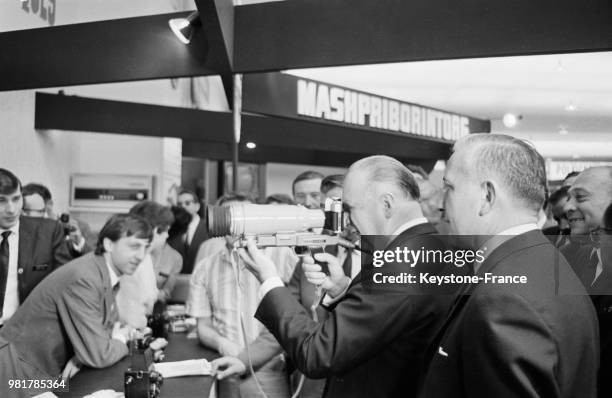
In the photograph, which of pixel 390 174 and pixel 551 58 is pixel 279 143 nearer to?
pixel 551 58

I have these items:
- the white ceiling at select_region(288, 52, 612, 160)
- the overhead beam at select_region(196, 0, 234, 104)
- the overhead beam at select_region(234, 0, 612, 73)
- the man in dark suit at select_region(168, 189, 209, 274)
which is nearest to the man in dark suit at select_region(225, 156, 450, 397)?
the overhead beam at select_region(234, 0, 612, 73)

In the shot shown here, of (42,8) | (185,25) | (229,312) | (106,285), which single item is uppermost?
(42,8)

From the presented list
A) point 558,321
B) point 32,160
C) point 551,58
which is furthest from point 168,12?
point 551,58

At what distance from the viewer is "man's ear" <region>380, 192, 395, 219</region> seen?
1.26 m

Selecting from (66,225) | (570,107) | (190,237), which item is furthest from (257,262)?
(570,107)

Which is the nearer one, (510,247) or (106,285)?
(510,247)

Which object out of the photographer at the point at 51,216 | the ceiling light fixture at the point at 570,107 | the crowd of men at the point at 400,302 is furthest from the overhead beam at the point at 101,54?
the ceiling light fixture at the point at 570,107

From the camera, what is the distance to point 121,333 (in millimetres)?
2301

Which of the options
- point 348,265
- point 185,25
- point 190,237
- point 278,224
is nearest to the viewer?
point 278,224

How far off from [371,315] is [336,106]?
13.3 ft

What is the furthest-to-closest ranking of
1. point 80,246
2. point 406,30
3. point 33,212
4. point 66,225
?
point 80,246 < point 66,225 < point 33,212 < point 406,30

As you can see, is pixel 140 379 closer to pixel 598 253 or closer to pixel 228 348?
pixel 228 348

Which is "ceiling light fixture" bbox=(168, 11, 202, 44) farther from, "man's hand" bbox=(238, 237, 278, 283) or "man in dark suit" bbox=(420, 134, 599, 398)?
"man in dark suit" bbox=(420, 134, 599, 398)

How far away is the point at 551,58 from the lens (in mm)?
4973
